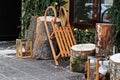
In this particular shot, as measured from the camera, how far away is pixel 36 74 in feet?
22.7

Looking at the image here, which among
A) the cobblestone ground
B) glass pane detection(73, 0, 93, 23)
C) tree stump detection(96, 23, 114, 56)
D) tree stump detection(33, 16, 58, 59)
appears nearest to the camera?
the cobblestone ground

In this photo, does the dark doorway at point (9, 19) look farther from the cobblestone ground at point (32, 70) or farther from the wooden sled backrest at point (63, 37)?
the wooden sled backrest at point (63, 37)

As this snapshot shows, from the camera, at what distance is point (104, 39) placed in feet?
22.8

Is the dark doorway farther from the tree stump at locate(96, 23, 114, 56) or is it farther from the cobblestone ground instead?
the tree stump at locate(96, 23, 114, 56)

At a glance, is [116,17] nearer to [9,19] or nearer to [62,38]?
[62,38]

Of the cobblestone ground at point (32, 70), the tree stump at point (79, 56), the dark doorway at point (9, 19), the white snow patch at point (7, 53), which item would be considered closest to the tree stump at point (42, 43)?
the cobblestone ground at point (32, 70)

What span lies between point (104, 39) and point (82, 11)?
196cm

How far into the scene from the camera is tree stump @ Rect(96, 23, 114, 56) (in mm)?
6906

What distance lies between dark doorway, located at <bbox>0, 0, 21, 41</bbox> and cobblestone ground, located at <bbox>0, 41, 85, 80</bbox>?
3.09 m

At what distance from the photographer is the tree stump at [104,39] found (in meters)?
6.91

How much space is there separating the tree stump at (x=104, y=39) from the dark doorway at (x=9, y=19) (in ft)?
18.5

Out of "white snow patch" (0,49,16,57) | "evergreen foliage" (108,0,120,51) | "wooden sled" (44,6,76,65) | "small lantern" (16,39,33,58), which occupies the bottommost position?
"white snow patch" (0,49,16,57)

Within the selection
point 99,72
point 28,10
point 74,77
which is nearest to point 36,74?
point 74,77

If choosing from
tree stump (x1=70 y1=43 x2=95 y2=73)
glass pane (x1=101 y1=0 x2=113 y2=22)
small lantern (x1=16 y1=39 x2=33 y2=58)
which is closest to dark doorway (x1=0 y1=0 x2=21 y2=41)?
small lantern (x1=16 y1=39 x2=33 y2=58)
